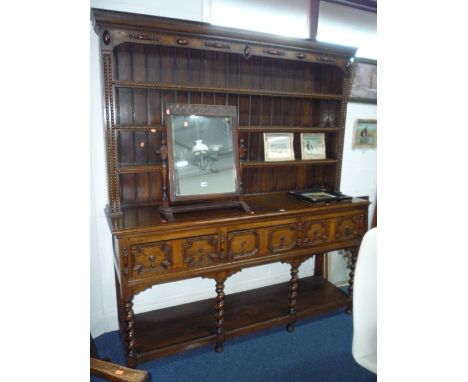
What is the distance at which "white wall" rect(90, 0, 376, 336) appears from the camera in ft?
6.15

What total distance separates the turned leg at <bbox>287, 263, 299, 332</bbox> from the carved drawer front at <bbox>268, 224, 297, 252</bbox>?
185 millimetres

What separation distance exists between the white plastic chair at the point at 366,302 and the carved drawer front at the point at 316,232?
92cm

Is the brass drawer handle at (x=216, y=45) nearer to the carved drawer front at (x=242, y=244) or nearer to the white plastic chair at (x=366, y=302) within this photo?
the carved drawer front at (x=242, y=244)

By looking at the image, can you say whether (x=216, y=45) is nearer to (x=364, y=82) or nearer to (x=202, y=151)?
(x=202, y=151)

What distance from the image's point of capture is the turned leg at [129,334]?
1731 millimetres

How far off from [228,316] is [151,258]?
94 cm

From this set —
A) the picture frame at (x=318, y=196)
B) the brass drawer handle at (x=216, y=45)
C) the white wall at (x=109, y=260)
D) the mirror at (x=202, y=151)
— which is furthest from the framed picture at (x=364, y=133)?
the brass drawer handle at (x=216, y=45)

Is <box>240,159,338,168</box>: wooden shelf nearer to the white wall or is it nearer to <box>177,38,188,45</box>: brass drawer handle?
the white wall

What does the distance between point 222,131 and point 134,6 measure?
3.12 feet

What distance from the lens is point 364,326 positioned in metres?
1.23

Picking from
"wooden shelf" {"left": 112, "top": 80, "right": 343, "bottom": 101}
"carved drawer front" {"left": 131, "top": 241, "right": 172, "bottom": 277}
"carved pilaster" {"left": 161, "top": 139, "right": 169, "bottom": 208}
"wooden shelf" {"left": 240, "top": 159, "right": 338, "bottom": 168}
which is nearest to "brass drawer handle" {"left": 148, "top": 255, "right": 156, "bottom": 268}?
"carved drawer front" {"left": 131, "top": 241, "right": 172, "bottom": 277}

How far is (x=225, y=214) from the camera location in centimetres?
188
